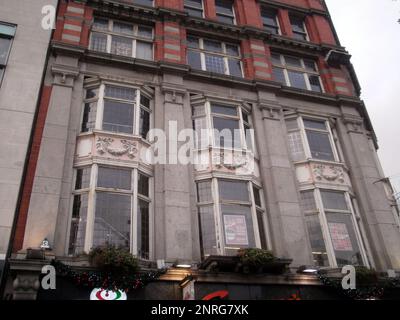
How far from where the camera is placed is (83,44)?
Answer: 1708cm

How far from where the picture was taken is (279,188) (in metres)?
15.5

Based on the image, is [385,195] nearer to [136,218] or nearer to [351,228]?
[351,228]

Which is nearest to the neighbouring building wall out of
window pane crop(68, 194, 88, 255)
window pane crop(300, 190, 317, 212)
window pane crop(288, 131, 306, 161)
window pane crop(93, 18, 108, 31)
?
window pane crop(68, 194, 88, 255)

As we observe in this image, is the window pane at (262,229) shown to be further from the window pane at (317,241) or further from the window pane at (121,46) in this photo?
the window pane at (121,46)

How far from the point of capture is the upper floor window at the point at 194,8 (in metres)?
21.4

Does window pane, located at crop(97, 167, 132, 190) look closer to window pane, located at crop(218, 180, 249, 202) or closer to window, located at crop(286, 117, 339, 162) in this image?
window pane, located at crop(218, 180, 249, 202)

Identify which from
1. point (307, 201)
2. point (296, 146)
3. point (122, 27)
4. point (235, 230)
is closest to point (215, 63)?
point (122, 27)

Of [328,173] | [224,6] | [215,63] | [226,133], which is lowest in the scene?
[328,173]

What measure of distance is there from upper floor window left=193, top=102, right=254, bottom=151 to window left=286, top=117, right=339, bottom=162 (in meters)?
2.14

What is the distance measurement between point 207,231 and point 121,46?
10.0 metres

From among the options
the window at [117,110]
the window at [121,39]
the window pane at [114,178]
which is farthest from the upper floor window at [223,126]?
the window at [121,39]

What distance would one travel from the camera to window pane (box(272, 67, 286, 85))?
20.2 m

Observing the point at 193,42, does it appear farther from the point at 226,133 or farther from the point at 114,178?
the point at 114,178
